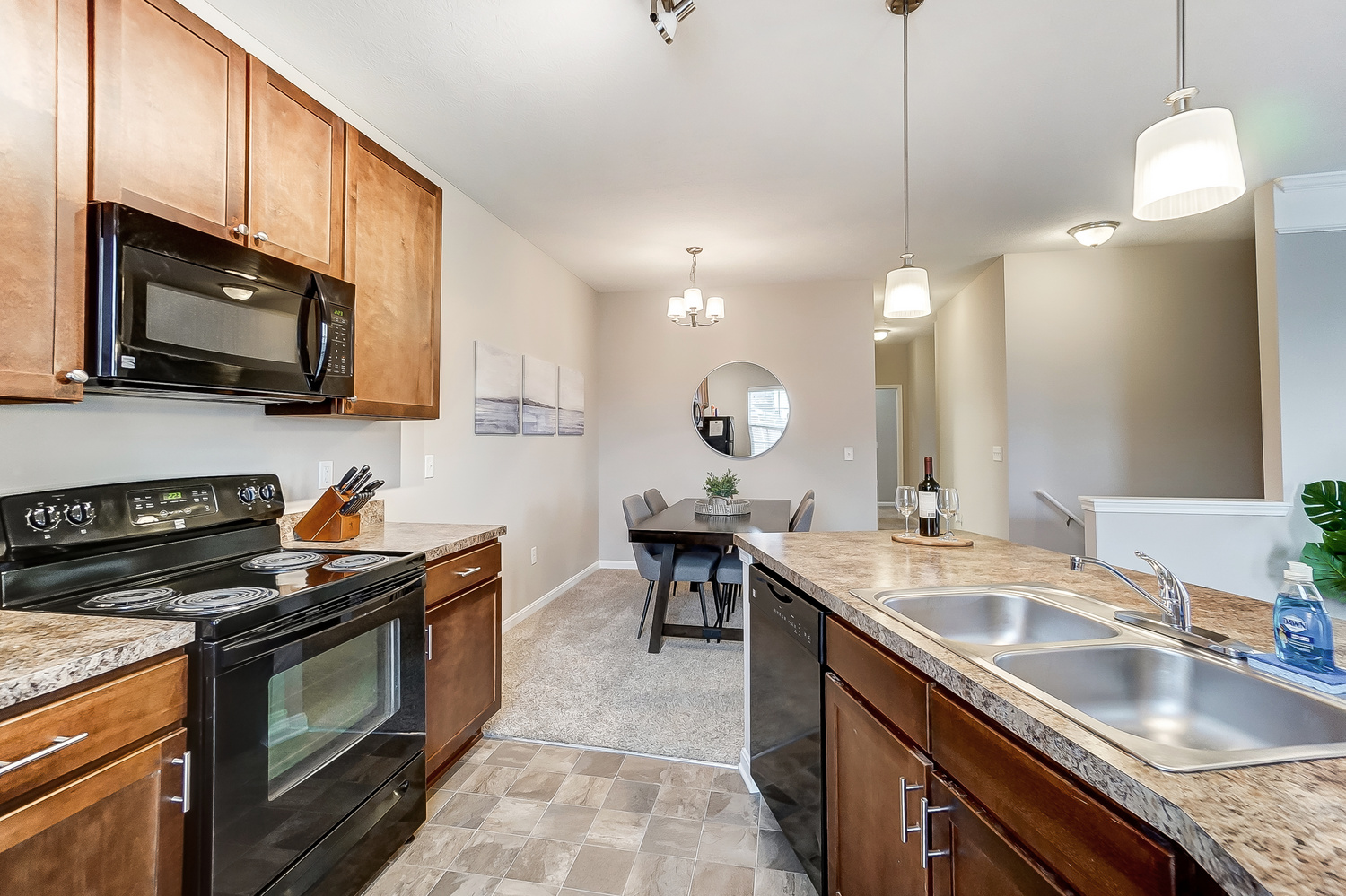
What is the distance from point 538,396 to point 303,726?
2.99m

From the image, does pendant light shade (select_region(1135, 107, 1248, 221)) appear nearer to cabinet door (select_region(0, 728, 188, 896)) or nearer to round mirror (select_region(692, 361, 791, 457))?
cabinet door (select_region(0, 728, 188, 896))

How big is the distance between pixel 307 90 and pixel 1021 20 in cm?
257

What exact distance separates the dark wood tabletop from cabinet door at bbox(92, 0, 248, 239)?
210 cm

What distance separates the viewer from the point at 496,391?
3.57 meters

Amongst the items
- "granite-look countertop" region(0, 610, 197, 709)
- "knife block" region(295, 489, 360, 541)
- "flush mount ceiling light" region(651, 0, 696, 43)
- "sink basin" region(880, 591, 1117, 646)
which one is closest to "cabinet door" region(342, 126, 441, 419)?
"knife block" region(295, 489, 360, 541)

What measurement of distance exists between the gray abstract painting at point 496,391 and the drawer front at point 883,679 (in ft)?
8.55

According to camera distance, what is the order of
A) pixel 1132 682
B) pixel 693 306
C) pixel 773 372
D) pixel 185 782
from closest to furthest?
1. pixel 1132 682
2. pixel 185 782
3. pixel 693 306
4. pixel 773 372

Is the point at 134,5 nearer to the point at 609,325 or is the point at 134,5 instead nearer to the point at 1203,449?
the point at 609,325

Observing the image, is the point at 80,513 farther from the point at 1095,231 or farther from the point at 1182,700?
the point at 1095,231

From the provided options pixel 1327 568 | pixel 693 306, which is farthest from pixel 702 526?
pixel 1327 568

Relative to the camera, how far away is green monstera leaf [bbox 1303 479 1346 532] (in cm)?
294

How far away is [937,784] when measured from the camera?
98 centimetres

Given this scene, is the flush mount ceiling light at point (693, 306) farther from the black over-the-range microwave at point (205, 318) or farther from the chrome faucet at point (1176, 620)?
Answer: the chrome faucet at point (1176, 620)

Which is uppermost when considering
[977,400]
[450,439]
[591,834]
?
[977,400]
